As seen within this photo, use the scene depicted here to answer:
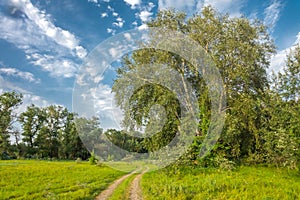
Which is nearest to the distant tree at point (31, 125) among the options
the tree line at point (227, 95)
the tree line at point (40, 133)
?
the tree line at point (40, 133)

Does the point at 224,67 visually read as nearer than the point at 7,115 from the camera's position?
Yes

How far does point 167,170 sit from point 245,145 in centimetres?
782

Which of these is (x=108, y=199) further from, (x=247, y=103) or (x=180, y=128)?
(x=247, y=103)

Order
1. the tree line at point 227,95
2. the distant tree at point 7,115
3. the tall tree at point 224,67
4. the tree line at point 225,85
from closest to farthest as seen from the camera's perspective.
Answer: the tree line at point 227,95 → the tree line at point 225,85 → the tall tree at point 224,67 → the distant tree at point 7,115

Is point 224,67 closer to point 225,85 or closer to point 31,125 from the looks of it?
point 225,85

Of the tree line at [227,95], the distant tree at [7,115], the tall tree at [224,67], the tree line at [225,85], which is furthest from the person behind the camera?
the distant tree at [7,115]

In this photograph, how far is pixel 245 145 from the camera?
20.3 meters

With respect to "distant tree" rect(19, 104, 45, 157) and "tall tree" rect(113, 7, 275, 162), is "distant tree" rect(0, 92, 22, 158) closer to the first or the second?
"distant tree" rect(19, 104, 45, 157)

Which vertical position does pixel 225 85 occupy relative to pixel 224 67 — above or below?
below

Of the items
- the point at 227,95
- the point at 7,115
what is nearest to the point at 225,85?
the point at 227,95

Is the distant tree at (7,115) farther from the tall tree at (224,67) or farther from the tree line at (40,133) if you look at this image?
the tall tree at (224,67)

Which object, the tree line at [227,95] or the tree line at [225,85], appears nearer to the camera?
the tree line at [227,95]

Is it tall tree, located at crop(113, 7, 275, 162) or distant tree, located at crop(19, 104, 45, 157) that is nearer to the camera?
tall tree, located at crop(113, 7, 275, 162)

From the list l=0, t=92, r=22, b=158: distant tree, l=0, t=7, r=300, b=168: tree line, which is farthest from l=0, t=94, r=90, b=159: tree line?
l=0, t=7, r=300, b=168: tree line
